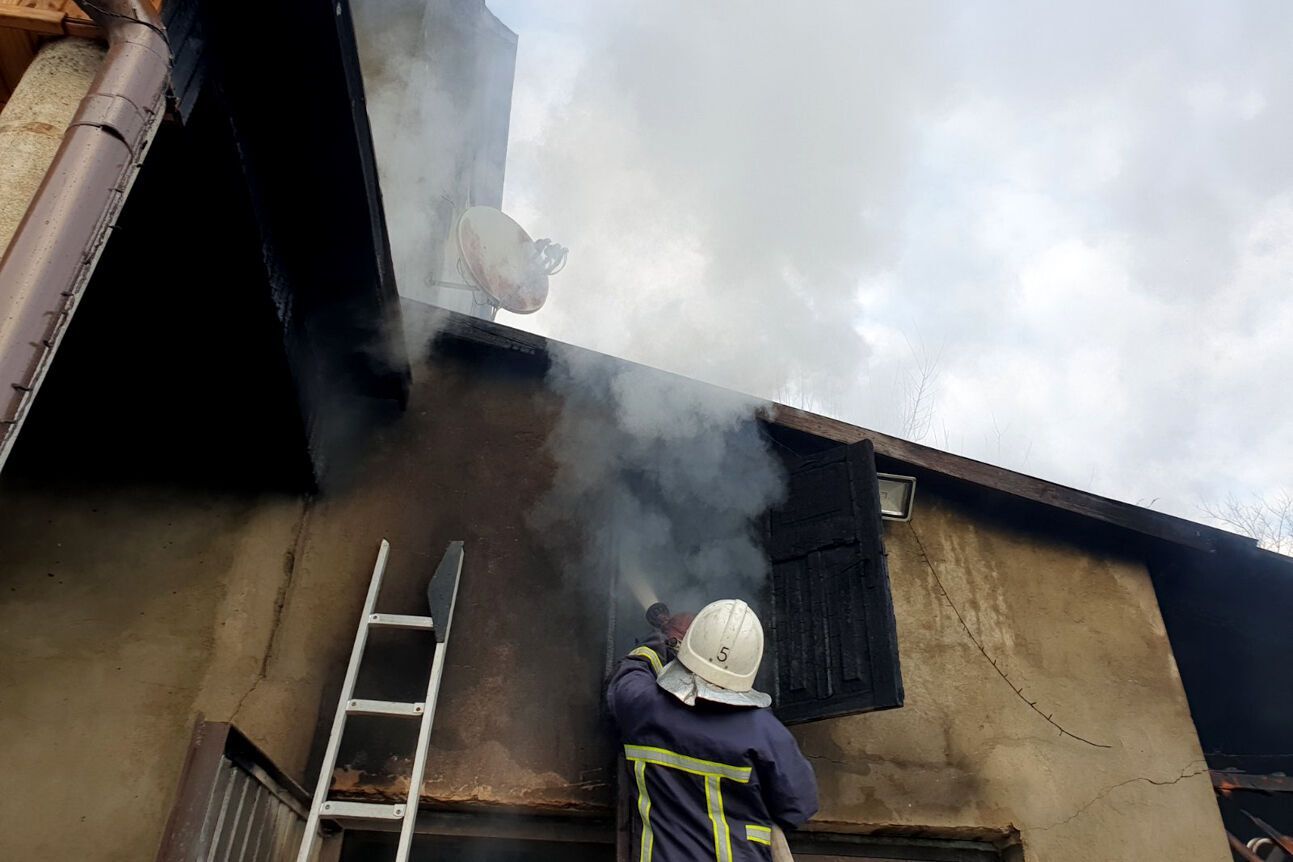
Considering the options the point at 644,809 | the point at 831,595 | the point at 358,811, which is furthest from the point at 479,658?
the point at 831,595

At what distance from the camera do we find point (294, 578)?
13.3ft

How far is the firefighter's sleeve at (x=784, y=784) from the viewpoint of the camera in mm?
3256

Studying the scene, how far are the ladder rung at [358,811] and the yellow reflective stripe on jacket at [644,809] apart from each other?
96 centimetres

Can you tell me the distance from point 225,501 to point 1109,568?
521 centimetres

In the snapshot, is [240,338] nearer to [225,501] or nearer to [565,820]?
[225,501]

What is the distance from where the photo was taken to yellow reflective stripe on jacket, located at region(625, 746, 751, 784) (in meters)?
3.20

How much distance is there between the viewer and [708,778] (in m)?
3.21

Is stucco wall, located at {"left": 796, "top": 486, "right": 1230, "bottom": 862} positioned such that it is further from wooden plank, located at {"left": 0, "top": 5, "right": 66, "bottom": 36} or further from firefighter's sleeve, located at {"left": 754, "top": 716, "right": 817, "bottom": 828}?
wooden plank, located at {"left": 0, "top": 5, "right": 66, "bottom": 36}

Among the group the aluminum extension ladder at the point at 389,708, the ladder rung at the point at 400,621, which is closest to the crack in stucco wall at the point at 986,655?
the aluminum extension ladder at the point at 389,708

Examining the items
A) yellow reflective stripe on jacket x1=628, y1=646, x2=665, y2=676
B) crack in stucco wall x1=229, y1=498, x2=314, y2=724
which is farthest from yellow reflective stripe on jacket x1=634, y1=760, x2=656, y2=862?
crack in stucco wall x1=229, y1=498, x2=314, y2=724

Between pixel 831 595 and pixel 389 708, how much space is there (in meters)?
2.20

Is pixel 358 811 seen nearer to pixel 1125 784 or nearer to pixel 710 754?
pixel 710 754

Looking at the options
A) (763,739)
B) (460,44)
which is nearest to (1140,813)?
(763,739)

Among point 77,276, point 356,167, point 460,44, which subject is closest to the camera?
point 77,276
